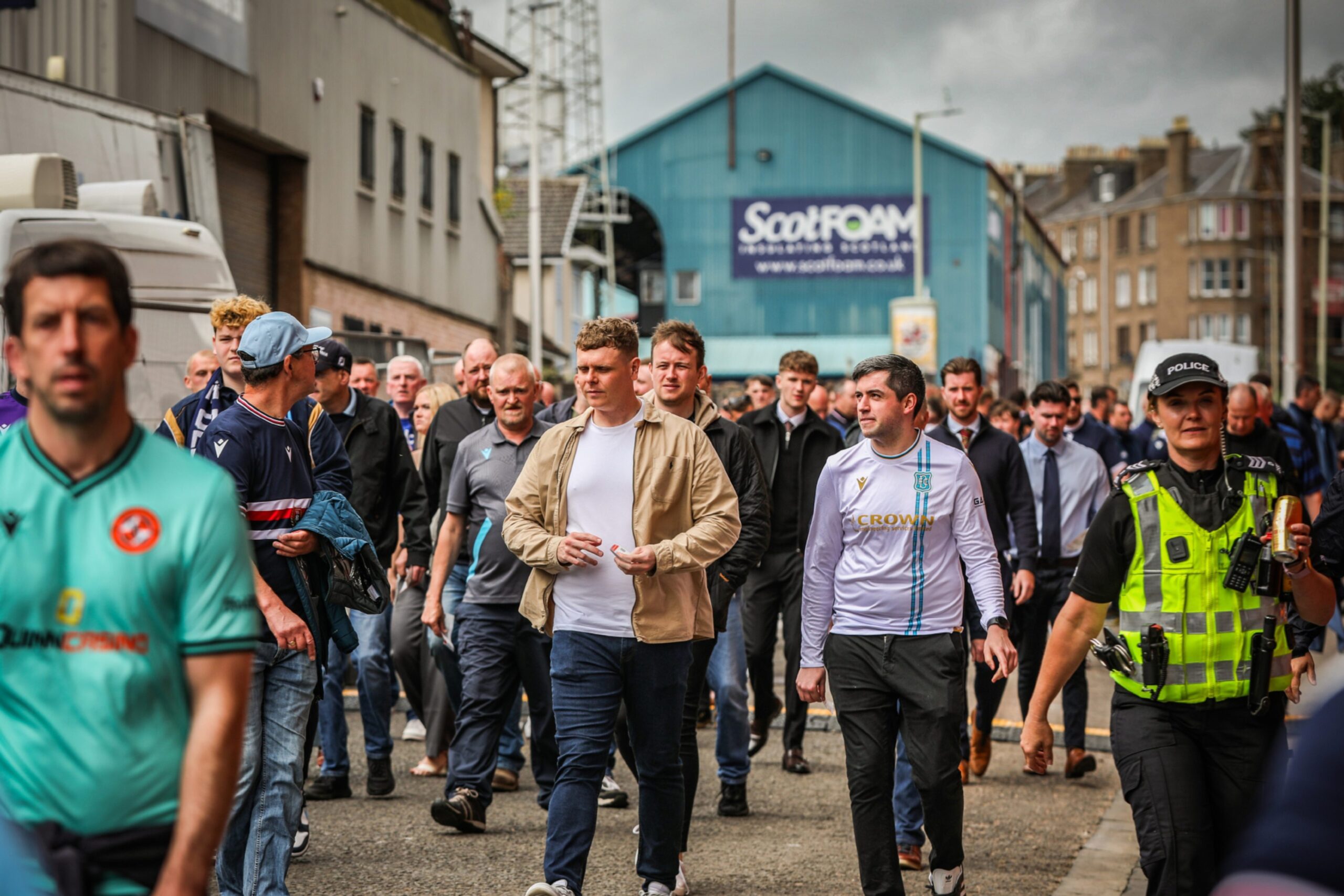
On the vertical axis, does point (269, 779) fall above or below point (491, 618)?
below

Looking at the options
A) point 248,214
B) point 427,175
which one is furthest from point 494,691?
point 427,175

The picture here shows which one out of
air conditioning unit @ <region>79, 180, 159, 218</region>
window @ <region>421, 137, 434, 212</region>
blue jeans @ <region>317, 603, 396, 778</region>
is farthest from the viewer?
window @ <region>421, 137, 434, 212</region>

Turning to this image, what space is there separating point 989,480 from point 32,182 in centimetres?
612

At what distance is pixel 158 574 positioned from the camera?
281 cm

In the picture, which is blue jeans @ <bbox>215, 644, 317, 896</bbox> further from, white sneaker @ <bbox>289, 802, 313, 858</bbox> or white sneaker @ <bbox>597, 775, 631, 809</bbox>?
white sneaker @ <bbox>597, 775, 631, 809</bbox>

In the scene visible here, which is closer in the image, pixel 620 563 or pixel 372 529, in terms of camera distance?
pixel 620 563

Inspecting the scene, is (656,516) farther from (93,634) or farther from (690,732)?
(93,634)

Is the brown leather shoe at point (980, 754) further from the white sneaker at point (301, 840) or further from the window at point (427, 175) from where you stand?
the window at point (427, 175)

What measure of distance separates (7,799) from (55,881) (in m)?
0.20

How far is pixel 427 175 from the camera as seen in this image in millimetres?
29641

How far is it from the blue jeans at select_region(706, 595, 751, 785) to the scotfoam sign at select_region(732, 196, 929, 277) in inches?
1811

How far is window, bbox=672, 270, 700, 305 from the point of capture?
54250 mm

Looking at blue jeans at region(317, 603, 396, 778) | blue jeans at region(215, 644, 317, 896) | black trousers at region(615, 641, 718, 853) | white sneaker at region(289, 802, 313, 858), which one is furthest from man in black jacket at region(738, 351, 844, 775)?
blue jeans at region(215, 644, 317, 896)

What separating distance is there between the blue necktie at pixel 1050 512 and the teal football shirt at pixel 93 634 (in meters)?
7.36
